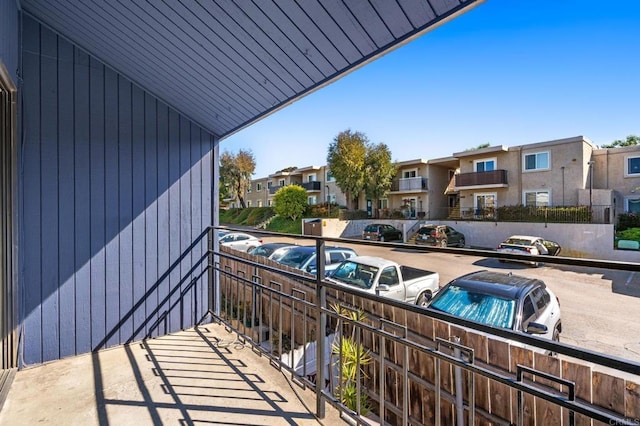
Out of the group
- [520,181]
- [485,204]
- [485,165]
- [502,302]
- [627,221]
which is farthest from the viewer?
[485,204]

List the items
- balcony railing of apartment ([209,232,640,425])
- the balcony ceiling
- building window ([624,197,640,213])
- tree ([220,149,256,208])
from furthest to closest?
tree ([220,149,256,208]) < building window ([624,197,640,213]) < the balcony ceiling < balcony railing of apartment ([209,232,640,425])

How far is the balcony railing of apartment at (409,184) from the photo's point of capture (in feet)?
63.7

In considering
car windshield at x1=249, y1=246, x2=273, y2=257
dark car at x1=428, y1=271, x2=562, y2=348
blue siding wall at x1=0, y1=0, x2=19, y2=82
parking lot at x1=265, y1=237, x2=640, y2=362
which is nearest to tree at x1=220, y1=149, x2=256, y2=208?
parking lot at x1=265, y1=237, x2=640, y2=362

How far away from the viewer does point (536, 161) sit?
15352 mm

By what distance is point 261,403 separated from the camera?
1.96 m

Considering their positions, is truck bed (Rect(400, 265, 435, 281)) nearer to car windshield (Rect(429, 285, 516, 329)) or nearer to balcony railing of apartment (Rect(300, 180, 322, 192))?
car windshield (Rect(429, 285, 516, 329))

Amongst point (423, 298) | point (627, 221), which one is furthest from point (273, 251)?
point (627, 221)

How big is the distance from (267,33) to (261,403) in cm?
220

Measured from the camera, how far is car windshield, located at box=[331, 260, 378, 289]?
5.16 m

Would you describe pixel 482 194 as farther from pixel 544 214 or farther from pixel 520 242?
pixel 520 242

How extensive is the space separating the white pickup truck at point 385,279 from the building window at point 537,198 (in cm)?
1281

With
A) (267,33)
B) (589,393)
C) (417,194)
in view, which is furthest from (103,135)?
(417,194)

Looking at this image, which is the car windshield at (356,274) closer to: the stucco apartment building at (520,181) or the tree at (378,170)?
→ the stucco apartment building at (520,181)

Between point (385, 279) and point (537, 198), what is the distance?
1410 centimetres
